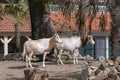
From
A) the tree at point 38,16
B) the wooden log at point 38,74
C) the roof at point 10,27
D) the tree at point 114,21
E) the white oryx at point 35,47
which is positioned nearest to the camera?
the wooden log at point 38,74

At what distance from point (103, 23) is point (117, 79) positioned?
4594 millimetres

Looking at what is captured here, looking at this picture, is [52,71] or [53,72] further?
[52,71]

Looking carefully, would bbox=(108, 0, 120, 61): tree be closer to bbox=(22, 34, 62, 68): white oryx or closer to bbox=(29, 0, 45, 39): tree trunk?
bbox=(22, 34, 62, 68): white oryx

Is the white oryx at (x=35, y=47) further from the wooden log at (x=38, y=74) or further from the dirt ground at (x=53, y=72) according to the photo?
the wooden log at (x=38, y=74)

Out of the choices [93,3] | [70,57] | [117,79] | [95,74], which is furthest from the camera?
[70,57]

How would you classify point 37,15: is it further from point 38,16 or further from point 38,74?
point 38,74

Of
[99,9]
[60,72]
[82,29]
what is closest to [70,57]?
[82,29]

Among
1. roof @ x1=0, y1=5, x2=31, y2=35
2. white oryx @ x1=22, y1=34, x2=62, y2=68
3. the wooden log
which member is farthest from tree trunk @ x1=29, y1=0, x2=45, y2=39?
roof @ x1=0, y1=5, x2=31, y2=35

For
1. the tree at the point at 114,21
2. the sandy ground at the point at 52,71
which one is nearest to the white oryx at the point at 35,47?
the sandy ground at the point at 52,71

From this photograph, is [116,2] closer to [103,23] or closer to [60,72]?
[103,23]

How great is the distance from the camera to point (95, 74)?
14805 mm

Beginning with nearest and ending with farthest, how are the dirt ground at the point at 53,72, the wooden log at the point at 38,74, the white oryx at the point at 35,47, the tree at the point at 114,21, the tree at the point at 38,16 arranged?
the wooden log at the point at 38,74 < the tree at the point at 114,21 < the dirt ground at the point at 53,72 < the white oryx at the point at 35,47 < the tree at the point at 38,16

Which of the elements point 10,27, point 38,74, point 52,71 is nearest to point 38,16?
point 52,71

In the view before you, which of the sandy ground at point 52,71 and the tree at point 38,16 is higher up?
the tree at point 38,16
